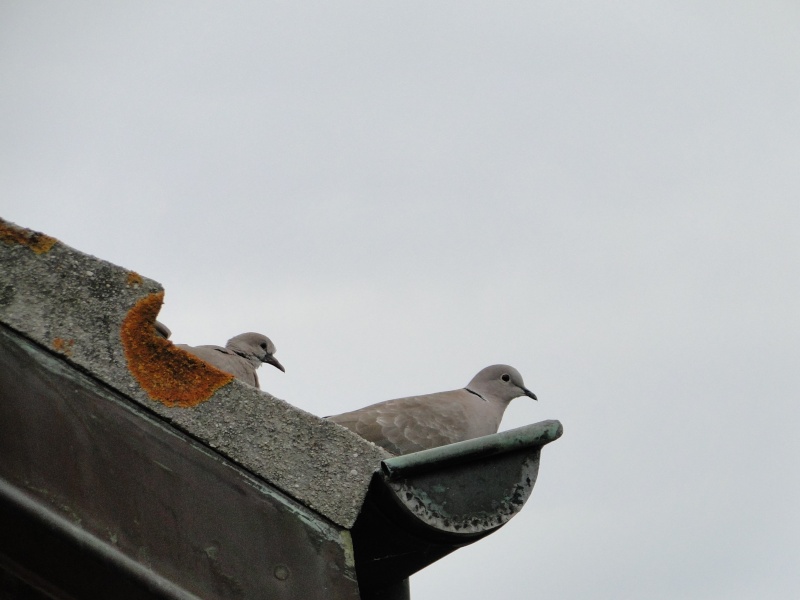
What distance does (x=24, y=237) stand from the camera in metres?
2.48

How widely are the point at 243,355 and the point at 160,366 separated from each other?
4919 millimetres

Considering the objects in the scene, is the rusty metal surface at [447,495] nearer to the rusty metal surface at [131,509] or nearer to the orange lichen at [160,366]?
the rusty metal surface at [131,509]

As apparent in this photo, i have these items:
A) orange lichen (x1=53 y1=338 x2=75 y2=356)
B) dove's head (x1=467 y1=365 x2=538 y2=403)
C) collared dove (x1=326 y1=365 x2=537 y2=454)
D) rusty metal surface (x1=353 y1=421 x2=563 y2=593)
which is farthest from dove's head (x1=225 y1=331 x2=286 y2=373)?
orange lichen (x1=53 y1=338 x2=75 y2=356)

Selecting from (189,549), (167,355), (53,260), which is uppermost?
(53,260)

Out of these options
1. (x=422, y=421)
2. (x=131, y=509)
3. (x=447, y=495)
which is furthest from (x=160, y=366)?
(x=422, y=421)

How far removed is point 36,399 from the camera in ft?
7.77

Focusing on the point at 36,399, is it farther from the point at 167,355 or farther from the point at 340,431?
the point at 340,431

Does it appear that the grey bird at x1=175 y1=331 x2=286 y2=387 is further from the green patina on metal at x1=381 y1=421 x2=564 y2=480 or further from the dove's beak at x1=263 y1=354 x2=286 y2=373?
the green patina on metal at x1=381 y1=421 x2=564 y2=480

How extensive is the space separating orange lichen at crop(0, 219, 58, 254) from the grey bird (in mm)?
3511

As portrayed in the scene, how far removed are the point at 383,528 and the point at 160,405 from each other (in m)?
0.58

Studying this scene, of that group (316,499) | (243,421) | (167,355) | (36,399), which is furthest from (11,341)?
(316,499)

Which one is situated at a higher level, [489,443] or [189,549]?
[489,443]

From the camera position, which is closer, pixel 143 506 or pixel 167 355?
pixel 143 506

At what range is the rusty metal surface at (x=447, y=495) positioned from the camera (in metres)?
2.51
